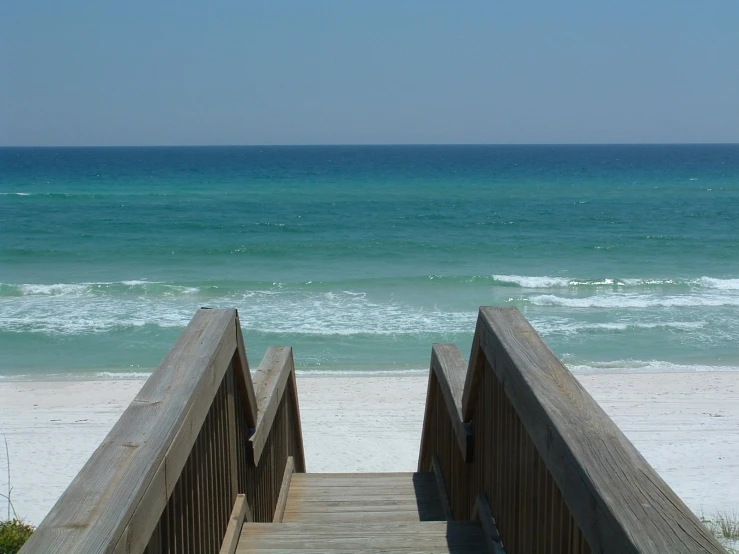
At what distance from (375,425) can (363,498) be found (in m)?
6.32

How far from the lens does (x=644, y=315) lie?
698 inches

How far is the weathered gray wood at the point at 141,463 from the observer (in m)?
1.47

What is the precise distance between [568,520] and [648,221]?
128 ft

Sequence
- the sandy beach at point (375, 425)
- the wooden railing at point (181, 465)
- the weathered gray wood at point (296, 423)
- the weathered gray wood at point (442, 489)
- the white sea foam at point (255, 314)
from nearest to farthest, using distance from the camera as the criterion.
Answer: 1. the wooden railing at point (181, 465)
2. the weathered gray wood at point (442, 489)
3. the weathered gray wood at point (296, 423)
4. the sandy beach at point (375, 425)
5. the white sea foam at point (255, 314)

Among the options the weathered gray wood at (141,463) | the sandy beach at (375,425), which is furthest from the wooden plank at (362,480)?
the sandy beach at (375,425)

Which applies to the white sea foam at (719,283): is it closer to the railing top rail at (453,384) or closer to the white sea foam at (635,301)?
the white sea foam at (635,301)

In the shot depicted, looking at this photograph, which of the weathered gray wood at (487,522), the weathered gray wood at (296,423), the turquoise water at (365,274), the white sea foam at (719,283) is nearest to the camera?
the weathered gray wood at (487,522)

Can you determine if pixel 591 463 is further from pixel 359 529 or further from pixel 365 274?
pixel 365 274

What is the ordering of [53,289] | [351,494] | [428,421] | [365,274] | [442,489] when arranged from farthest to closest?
[365,274]
[53,289]
[428,421]
[351,494]
[442,489]

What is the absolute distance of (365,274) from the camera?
2350 centimetres

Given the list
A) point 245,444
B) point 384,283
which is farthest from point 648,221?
point 245,444

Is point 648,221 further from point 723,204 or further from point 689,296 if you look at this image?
point 689,296

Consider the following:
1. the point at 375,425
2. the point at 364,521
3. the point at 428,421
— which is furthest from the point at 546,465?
the point at 375,425

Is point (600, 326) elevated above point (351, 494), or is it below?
below
